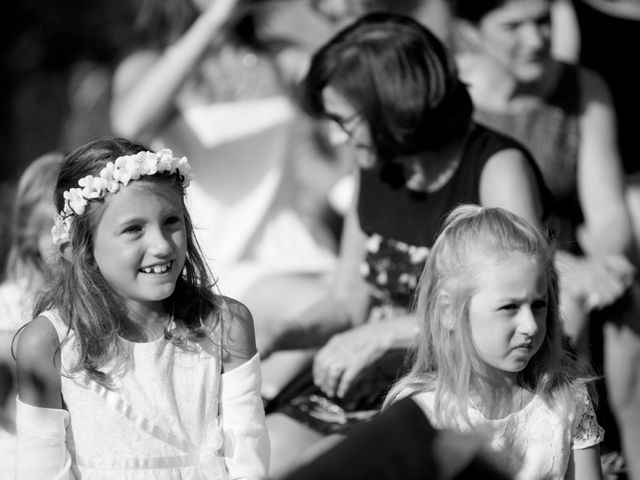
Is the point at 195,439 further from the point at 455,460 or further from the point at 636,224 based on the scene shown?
the point at 636,224

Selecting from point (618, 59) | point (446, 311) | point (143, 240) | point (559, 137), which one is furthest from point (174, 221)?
point (618, 59)

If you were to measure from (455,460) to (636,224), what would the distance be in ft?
7.60

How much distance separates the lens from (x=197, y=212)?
151 inches

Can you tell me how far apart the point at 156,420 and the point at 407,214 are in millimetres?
1018

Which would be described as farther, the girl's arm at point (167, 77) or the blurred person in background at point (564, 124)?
the girl's arm at point (167, 77)

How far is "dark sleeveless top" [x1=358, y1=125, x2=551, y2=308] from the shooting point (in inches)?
102

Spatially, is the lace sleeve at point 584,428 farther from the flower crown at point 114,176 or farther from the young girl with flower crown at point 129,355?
the flower crown at point 114,176

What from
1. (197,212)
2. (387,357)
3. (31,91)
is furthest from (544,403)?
(31,91)

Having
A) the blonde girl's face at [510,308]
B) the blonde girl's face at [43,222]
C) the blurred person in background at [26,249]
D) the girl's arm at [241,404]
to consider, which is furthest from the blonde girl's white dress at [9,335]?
the blonde girl's face at [510,308]

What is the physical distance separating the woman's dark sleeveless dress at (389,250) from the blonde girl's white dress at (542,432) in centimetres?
56

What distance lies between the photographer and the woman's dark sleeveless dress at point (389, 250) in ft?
8.45

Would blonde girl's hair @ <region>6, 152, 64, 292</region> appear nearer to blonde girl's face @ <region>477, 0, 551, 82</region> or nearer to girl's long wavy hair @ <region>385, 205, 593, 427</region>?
girl's long wavy hair @ <region>385, 205, 593, 427</region>

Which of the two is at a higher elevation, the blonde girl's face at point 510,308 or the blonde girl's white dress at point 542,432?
the blonde girl's face at point 510,308

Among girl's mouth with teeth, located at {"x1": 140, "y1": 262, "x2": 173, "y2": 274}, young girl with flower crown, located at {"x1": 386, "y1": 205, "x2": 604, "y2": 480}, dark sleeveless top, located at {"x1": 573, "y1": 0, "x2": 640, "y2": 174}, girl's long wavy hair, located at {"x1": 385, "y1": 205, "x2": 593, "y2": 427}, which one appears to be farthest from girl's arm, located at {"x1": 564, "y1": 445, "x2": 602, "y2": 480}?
dark sleeveless top, located at {"x1": 573, "y1": 0, "x2": 640, "y2": 174}
